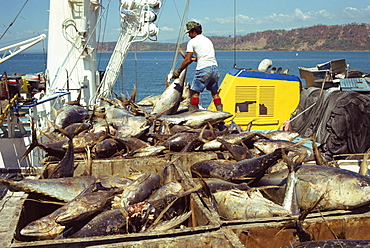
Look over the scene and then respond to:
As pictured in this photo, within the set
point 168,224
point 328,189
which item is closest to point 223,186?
point 168,224

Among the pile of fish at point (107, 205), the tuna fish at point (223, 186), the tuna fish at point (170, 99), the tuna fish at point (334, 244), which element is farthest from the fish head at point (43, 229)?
the tuna fish at point (170, 99)

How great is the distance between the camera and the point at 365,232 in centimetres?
315

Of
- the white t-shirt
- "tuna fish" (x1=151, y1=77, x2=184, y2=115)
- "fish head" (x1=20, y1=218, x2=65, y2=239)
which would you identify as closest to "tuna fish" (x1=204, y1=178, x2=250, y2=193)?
"fish head" (x1=20, y1=218, x2=65, y2=239)

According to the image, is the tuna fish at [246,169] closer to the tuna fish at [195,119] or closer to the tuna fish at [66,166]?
the tuna fish at [66,166]

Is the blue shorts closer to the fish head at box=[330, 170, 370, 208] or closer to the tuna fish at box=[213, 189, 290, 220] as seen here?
the tuna fish at box=[213, 189, 290, 220]

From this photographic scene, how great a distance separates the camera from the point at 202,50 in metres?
7.06

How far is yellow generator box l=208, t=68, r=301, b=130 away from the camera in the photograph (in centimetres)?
909

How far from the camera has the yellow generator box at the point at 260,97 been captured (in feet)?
29.8

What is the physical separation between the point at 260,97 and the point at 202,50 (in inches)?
108

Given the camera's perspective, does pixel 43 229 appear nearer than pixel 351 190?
Yes

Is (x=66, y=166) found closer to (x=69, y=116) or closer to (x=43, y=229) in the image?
(x=43, y=229)

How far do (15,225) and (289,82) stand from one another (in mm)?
7642

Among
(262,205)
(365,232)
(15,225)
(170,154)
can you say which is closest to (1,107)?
(170,154)

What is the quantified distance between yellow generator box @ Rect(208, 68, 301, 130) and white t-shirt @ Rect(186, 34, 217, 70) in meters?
2.05
